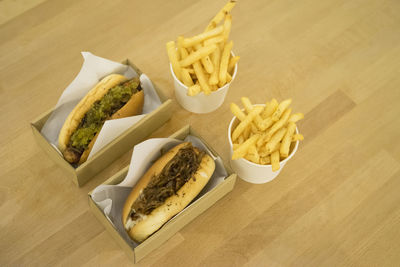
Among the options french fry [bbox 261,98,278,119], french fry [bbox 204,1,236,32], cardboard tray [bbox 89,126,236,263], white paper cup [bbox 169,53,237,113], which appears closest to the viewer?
cardboard tray [bbox 89,126,236,263]

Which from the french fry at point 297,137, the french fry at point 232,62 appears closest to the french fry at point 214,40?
the french fry at point 232,62

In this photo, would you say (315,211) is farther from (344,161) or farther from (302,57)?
(302,57)

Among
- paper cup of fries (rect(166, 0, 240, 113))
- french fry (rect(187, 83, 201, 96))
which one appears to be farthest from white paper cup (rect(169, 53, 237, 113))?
french fry (rect(187, 83, 201, 96))

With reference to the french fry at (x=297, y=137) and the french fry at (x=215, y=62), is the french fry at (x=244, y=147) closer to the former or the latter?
the french fry at (x=297, y=137)

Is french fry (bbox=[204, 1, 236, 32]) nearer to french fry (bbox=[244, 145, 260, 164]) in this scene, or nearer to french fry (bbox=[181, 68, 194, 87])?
french fry (bbox=[181, 68, 194, 87])

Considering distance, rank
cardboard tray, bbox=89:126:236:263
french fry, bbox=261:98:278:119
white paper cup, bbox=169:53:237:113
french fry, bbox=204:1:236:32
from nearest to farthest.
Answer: cardboard tray, bbox=89:126:236:263
french fry, bbox=261:98:278:119
french fry, bbox=204:1:236:32
white paper cup, bbox=169:53:237:113

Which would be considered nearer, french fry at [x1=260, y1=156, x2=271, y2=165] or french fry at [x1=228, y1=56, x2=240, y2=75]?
french fry at [x1=260, y1=156, x2=271, y2=165]
